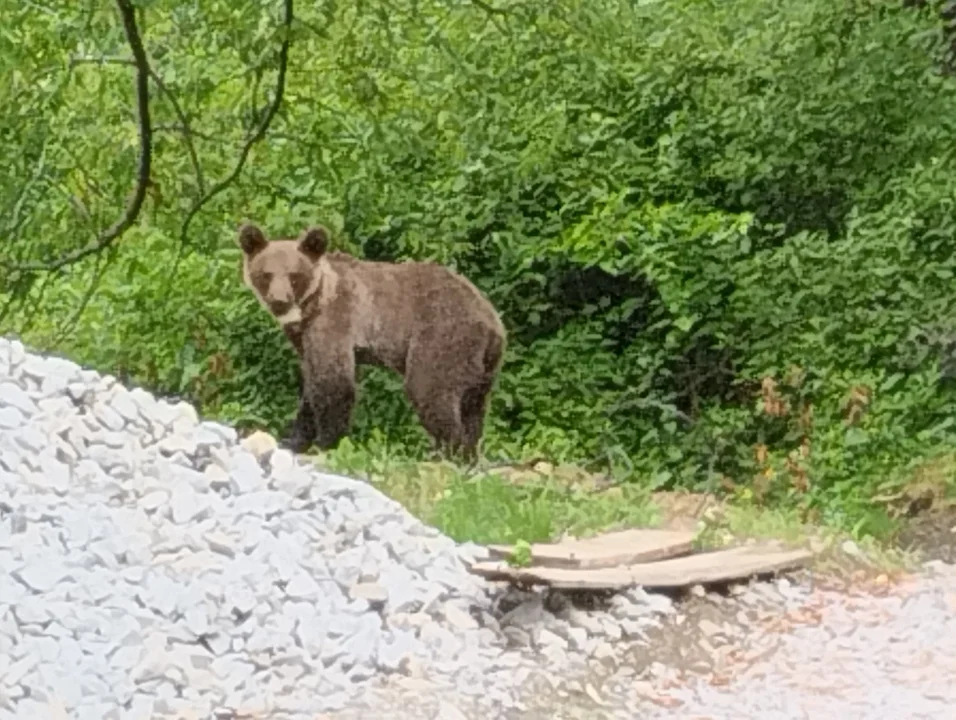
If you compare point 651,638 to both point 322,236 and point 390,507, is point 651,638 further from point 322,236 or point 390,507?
point 322,236

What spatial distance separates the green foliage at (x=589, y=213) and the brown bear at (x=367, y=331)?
0.60 ft

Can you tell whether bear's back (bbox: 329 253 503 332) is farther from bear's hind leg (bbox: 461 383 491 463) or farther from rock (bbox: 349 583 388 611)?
rock (bbox: 349 583 388 611)

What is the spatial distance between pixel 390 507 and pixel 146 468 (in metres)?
0.80

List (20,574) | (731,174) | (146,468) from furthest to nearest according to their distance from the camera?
(731,174) → (146,468) → (20,574)

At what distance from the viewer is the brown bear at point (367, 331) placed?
7586 millimetres

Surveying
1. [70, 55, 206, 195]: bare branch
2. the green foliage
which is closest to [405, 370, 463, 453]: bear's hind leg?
the green foliage

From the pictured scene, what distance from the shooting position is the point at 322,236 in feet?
24.5

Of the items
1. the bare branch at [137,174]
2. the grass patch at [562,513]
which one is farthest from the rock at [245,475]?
the bare branch at [137,174]

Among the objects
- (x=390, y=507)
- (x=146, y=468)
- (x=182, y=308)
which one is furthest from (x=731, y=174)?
(x=146, y=468)

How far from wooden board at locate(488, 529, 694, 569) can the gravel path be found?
14 centimetres

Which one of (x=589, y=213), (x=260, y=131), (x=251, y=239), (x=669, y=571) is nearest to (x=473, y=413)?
(x=589, y=213)

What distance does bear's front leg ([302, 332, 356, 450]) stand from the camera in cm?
759

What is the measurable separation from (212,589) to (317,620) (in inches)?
12.1

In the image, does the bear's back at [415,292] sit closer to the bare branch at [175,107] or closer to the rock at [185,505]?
the bare branch at [175,107]
